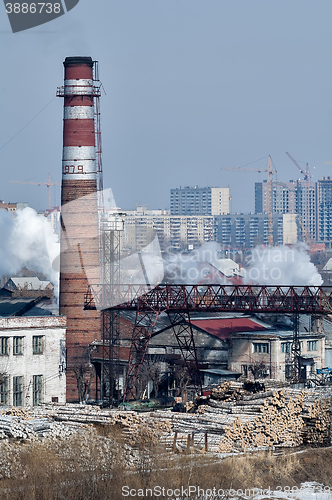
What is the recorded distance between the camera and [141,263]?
3159 inches

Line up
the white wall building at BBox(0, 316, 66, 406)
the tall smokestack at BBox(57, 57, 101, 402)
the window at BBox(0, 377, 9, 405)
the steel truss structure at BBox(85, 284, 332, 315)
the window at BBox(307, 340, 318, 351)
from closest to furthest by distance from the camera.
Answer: the window at BBox(0, 377, 9, 405)
the white wall building at BBox(0, 316, 66, 406)
the steel truss structure at BBox(85, 284, 332, 315)
the tall smokestack at BBox(57, 57, 101, 402)
the window at BBox(307, 340, 318, 351)

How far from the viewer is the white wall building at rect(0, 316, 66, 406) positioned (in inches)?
1289

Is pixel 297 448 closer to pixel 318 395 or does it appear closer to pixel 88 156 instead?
pixel 318 395

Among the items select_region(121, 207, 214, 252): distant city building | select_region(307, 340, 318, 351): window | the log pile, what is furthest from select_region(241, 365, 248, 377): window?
select_region(121, 207, 214, 252): distant city building

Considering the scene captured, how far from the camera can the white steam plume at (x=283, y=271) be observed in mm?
79875

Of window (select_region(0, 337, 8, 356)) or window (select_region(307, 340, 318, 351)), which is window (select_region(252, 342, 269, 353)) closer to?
window (select_region(307, 340, 318, 351))

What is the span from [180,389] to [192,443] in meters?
17.9

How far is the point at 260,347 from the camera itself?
40000mm

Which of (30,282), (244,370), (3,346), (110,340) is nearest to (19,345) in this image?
(3,346)

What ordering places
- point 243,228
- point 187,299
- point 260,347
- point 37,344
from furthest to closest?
point 243,228, point 260,347, point 187,299, point 37,344

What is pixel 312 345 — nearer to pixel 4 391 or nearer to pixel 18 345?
pixel 18 345

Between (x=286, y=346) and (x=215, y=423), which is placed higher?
(x=286, y=346)

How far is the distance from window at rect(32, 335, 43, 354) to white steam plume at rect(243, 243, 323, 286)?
42535 millimetres

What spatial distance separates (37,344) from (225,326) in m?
11.8
